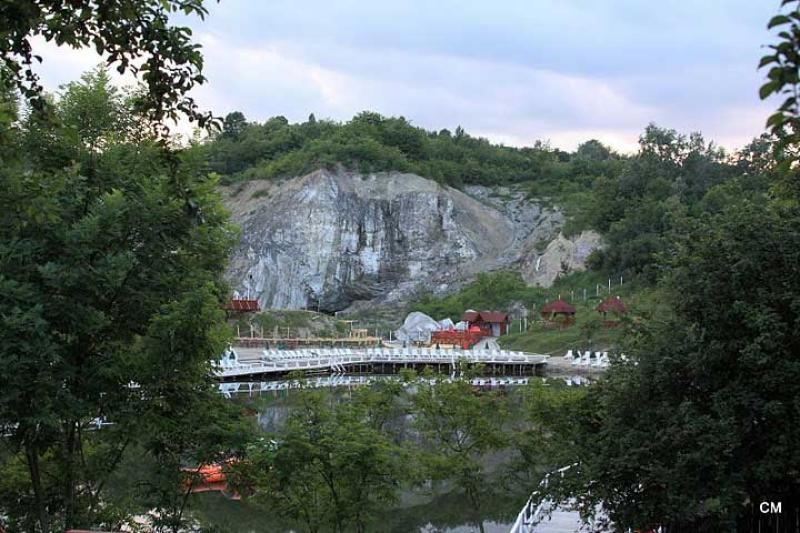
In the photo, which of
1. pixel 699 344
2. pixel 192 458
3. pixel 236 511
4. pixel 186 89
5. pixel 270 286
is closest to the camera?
pixel 186 89

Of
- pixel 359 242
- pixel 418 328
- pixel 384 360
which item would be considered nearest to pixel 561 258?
pixel 418 328

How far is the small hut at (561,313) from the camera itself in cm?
6156

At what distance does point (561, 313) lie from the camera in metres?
62.2

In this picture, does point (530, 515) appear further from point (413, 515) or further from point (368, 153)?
point (368, 153)

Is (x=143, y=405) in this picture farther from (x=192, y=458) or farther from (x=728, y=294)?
(x=728, y=294)

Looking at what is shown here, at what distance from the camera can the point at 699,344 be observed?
32.8ft

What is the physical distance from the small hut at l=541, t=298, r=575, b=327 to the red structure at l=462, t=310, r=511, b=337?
515 centimetres

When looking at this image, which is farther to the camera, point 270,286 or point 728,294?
point 270,286

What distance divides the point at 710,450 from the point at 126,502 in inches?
313

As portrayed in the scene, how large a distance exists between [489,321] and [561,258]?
44.9ft

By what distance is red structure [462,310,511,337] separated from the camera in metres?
67.4

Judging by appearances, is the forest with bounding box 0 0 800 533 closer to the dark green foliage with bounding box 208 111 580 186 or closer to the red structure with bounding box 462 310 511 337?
the red structure with bounding box 462 310 511 337

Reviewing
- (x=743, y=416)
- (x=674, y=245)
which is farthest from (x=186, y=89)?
(x=674, y=245)

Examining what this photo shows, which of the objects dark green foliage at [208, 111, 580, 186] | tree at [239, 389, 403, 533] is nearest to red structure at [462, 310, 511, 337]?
dark green foliage at [208, 111, 580, 186]
